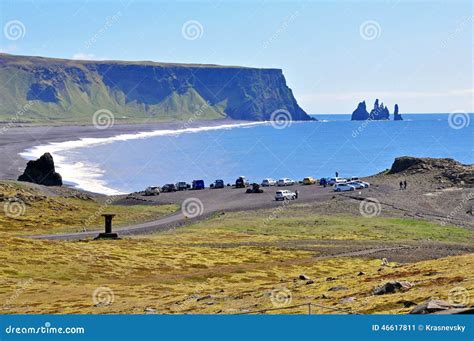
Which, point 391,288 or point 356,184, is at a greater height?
point 356,184

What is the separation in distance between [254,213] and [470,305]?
206 ft

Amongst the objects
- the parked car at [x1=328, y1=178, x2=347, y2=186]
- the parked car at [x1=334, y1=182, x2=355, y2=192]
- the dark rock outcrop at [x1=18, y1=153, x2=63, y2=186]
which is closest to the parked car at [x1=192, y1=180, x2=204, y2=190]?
the parked car at [x1=328, y1=178, x2=347, y2=186]

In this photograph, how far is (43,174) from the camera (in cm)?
11888

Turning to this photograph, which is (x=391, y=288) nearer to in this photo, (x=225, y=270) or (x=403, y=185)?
(x=225, y=270)

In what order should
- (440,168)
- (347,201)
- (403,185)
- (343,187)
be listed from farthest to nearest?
(440,168)
(403,185)
(343,187)
(347,201)

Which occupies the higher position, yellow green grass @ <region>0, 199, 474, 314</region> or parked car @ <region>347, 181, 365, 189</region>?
parked car @ <region>347, 181, 365, 189</region>

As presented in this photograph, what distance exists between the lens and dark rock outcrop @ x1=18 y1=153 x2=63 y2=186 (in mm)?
118000

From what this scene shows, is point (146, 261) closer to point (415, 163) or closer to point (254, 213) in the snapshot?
point (254, 213)

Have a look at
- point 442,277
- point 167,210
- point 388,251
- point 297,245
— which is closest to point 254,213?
point 167,210

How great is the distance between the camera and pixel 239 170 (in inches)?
7618

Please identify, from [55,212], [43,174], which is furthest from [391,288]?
[43,174]

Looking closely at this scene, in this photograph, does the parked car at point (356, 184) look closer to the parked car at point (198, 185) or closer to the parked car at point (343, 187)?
the parked car at point (343, 187)

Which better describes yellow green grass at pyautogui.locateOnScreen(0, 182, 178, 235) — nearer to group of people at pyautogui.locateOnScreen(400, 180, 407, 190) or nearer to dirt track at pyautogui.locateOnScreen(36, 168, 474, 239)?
Answer: dirt track at pyautogui.locateOnScreen(36, 168, 474, 239)

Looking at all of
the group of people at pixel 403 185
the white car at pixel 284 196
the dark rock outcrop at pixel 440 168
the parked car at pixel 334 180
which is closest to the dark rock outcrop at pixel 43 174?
the white car at pixel 284 196
